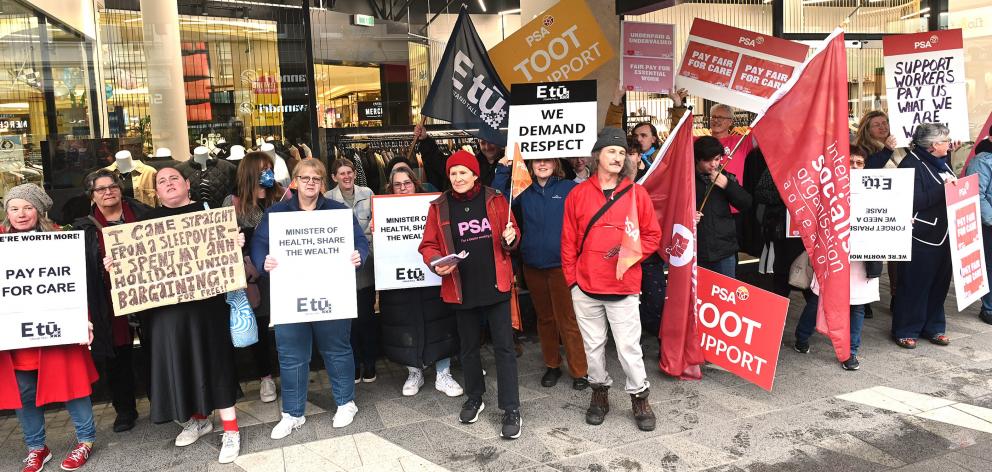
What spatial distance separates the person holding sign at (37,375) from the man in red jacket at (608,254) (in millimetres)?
3109

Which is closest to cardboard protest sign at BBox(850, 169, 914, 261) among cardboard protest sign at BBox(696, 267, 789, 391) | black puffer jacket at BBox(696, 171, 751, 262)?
black puffer jacket at BBox(696, 171, 751, 262)

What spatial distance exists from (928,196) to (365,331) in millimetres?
4948

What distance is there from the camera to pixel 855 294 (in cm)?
599

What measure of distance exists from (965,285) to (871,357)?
115cm

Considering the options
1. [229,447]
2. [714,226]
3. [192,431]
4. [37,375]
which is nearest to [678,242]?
[714,226]

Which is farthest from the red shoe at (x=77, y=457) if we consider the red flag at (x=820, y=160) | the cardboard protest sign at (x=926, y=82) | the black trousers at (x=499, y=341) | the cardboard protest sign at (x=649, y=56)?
the cardboard protest sign at (x=926, y=82)

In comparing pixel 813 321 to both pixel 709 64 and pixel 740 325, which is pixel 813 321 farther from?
pixel 709 64

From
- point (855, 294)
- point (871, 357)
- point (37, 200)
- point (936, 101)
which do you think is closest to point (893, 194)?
point (855, 294)

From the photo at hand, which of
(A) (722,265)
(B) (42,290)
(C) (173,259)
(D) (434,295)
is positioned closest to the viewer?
(B) (42,290)

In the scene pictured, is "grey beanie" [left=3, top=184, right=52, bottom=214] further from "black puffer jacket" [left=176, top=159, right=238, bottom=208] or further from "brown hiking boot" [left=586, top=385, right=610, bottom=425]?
"brown hiking boot" [left=586, top=385, right=610, bottom=425]

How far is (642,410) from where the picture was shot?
4.95 meters

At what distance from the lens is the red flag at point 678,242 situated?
5367 mm

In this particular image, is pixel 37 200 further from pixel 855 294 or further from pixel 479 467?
pixel 855 294

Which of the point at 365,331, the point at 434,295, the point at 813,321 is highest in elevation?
the point at 434,295
